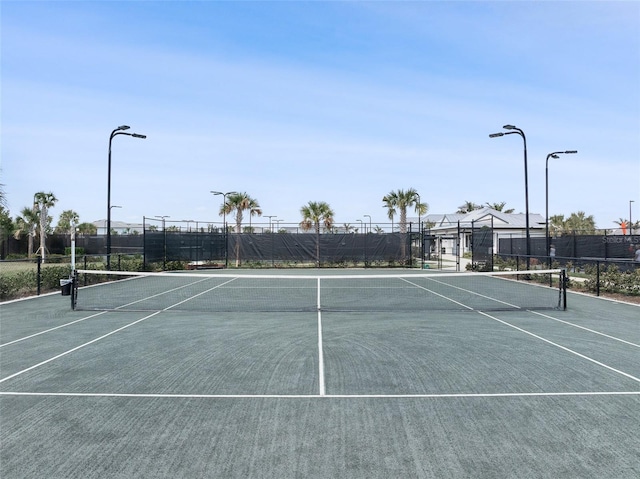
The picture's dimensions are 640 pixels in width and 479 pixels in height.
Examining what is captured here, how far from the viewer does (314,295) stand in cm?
1691

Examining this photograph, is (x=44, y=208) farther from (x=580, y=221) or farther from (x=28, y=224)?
(x=580, y=221)

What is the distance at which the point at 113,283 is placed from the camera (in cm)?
2183

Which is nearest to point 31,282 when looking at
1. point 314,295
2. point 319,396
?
point 314,295

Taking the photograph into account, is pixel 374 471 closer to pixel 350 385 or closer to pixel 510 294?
pixel 350 385

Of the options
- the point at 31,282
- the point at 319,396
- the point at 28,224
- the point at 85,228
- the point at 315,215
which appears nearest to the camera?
the point at 319,396

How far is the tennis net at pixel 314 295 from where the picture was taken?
1380 cm

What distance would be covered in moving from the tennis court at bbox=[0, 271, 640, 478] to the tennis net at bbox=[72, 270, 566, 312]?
66.2 inches

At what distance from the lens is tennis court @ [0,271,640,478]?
4238 mm

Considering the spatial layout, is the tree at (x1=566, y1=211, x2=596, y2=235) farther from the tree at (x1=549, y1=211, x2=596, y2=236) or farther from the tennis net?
the tennis net

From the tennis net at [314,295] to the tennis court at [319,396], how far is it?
5.52 ft

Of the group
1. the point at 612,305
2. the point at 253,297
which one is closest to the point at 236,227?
the point at 253,297

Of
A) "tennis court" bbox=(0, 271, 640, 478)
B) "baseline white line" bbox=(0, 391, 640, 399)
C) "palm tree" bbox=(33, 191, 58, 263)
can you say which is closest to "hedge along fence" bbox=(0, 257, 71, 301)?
"tennis court" bbox=(0, 271, 640, 478)

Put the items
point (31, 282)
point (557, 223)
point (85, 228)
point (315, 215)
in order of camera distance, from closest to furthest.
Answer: point (31, 282) < point (315, 215) < point (557, 223) < point (85, 228)

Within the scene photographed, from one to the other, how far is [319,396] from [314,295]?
36.1ft
